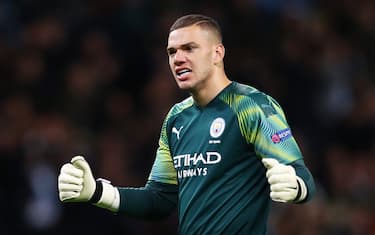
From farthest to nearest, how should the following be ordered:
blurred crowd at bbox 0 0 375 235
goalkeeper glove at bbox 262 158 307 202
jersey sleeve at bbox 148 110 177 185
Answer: blurred crowd at bbox 0 0 375 235 < jersey sleeve at bbox 148 110 177 185 < goalkeeper glove at bbox 262 158 307 202

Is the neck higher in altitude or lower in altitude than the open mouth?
lower

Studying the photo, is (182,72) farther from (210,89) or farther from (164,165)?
(164,165)

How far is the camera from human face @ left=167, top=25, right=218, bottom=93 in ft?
19.8

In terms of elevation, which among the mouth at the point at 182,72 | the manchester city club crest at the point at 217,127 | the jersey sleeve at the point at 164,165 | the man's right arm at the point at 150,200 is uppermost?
the mouth at the point at 182,72

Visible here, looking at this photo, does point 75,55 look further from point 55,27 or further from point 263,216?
point 263,216

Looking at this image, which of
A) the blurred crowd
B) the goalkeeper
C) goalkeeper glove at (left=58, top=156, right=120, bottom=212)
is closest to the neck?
the goalkeeper

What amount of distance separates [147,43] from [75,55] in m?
0.79

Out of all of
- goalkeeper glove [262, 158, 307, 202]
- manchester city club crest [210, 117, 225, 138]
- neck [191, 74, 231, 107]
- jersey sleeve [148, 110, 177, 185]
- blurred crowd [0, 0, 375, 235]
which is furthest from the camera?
blurred crowd [0, 0, 375, 235]

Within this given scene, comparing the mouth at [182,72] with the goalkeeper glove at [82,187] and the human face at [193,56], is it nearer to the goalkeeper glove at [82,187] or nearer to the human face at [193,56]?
the human face at [193,56]

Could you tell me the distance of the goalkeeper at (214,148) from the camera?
19.0ft

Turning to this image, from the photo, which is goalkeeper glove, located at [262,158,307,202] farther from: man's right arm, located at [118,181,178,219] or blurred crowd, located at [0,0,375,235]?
blurred crowd, located at [0,0,375,235]

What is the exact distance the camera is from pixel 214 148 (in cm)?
596

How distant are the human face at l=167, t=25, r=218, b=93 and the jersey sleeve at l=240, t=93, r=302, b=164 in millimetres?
303

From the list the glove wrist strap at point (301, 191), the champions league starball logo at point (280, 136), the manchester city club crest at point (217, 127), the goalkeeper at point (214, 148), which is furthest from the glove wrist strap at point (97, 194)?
the glove wrist strap at point (301, 191)
